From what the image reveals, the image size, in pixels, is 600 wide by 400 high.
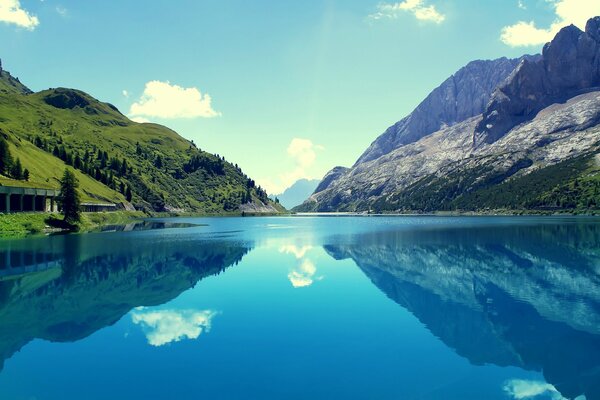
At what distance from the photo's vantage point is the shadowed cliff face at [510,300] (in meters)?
Answer: 25.9

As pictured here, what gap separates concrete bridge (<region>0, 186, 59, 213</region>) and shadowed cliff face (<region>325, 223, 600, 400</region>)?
93875mm

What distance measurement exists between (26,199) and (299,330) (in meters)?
128

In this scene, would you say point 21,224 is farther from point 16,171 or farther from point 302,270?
point 302,270

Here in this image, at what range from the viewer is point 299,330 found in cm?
3162

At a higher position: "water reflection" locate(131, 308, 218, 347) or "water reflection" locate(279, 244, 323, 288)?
"water reflection" locate(279, 244, 323, 288)

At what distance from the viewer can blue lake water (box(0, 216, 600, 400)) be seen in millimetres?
21719

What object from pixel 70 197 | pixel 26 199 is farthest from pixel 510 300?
pixel 26 199

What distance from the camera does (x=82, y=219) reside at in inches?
5349

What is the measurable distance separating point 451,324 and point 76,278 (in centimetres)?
4484

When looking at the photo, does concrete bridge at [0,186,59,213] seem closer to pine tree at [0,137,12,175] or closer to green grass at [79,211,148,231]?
green grass at [79,211,148,231]

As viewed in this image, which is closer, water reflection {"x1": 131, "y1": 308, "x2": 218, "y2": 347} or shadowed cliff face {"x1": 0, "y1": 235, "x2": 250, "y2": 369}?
water reflection {"x1": 131, "y1": 308, "x2": 218, "y2": 347}

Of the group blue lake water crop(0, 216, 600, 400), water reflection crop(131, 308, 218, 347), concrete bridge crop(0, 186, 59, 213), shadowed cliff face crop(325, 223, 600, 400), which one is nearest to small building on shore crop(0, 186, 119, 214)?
concrete bridge crop(0, 186, 59, 213)

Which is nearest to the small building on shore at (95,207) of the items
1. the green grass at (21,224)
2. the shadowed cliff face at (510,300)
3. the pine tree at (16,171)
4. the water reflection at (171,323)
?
the pine tree at (16,171)

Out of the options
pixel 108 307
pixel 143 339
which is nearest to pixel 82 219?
pixel 108 307
